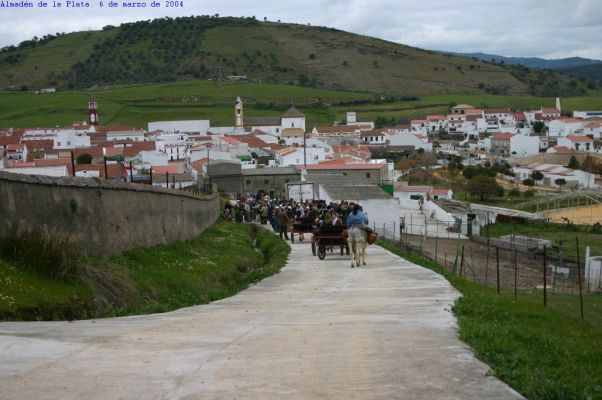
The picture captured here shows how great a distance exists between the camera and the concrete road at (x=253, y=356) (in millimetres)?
6328

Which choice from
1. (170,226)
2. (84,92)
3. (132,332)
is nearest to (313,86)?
(84,92)

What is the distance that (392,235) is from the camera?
40312mm

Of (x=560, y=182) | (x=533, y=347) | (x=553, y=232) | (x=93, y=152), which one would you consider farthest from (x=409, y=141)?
(x=533, y=347)

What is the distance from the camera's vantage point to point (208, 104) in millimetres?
157750

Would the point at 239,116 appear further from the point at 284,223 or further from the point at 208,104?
the point at 284,223

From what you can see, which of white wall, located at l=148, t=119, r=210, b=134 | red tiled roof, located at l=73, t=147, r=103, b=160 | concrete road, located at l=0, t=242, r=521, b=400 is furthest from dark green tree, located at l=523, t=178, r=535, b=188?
concrete road, located at l=0, t=242, r=521, b=400

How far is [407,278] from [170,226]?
23.8 feet

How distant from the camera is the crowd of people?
20.7 meters

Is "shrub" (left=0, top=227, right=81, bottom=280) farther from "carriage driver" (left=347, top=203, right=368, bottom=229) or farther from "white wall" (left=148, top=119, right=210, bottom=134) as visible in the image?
"white wall" (left=148, top=119, right=210, bottom=134)

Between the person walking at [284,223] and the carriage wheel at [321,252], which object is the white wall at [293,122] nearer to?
the person walking at [284,223]

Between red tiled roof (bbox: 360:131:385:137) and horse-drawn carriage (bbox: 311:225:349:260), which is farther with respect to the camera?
red tiled roof (bbox: 360:131:385:137)

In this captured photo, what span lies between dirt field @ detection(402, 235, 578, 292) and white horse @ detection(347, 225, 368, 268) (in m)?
3.83

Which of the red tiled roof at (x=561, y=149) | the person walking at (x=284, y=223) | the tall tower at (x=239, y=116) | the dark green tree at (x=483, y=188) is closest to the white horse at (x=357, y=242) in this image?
the person walking at (x=284, y=223)

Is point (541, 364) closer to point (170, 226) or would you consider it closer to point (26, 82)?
point (170, 226)
